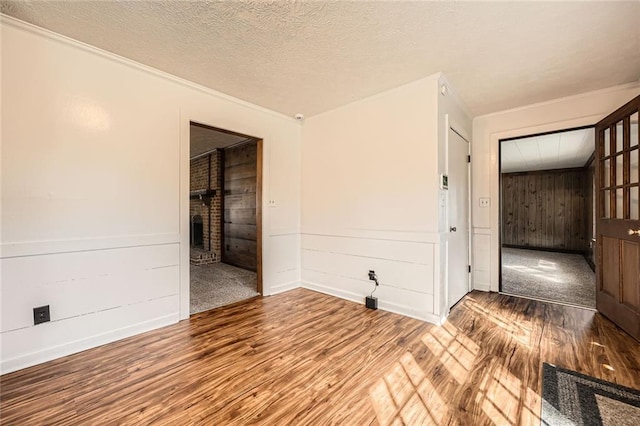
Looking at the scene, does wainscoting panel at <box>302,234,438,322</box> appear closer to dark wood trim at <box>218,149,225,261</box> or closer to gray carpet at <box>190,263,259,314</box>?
gray carpet at <box>190,263,259,314</box>

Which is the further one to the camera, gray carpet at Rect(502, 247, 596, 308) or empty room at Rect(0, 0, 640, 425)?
gray carpet at Rect(502, 247, 596, 308)

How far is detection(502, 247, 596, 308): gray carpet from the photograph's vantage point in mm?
3557

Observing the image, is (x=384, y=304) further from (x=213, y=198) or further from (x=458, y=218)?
(x=213, y=198)

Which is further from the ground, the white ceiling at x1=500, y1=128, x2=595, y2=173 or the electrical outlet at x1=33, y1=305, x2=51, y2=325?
the white ceiling at x1=500, y1=128, x2=595, y2=173

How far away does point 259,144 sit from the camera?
3.62 metres

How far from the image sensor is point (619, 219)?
267cm

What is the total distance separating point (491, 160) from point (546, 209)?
588 cm

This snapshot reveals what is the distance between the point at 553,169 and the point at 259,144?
8503 millimetres

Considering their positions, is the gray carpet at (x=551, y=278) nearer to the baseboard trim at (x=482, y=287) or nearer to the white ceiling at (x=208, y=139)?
the baseboard trim at (x=482, y=287)

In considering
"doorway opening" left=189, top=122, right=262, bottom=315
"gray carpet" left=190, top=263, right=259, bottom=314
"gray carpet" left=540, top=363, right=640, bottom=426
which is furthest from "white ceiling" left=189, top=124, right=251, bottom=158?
"gray carpet" left=540, top=363, right=640, bottom=426

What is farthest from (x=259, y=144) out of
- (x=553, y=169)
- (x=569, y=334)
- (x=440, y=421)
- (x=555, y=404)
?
(x=553, y=169)

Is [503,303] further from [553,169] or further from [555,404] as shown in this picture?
[553,169]

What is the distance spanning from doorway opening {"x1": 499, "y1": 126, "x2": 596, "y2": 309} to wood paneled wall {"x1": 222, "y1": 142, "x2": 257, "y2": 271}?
418 cm

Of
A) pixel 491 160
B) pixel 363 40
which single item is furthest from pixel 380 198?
pixel 491 160
